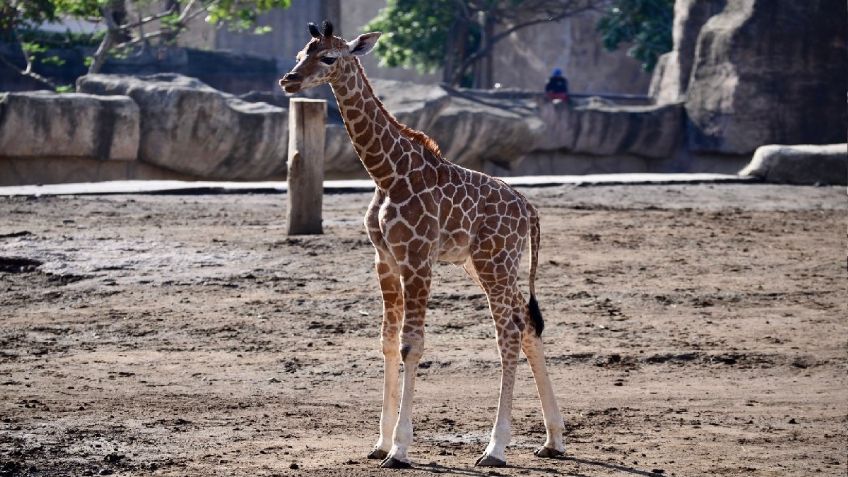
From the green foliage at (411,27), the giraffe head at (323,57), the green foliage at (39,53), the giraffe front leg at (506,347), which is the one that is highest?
the green foliage at (411,27)

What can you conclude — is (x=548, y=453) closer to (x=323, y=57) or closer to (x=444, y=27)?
(x=323, y=57)

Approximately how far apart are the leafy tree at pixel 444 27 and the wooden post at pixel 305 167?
16035 millimetres

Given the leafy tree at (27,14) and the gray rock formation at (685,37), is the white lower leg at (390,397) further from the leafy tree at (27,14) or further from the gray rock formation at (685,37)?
the gray rock formation at (685,37)

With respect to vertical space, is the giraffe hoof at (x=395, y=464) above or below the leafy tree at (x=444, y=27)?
below

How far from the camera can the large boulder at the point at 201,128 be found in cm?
1869

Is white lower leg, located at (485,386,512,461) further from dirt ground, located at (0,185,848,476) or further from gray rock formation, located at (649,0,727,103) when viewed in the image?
gray rock formation, located at (649,0,727,103)

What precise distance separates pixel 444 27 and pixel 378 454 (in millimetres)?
25093

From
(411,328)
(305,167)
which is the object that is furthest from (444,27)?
(411,328)

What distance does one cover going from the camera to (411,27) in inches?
1214

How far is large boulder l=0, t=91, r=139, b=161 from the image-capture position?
55.9ft

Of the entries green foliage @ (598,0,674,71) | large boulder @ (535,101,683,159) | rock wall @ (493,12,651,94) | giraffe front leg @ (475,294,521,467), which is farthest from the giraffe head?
rock wall @ (493,12,651,94)

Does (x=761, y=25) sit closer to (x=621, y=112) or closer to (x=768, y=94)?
(x=768, y=94)

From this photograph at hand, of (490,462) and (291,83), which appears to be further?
(490,462)

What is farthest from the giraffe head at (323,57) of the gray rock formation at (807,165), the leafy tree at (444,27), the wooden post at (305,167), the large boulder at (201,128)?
the leafy tree at (444,27)
